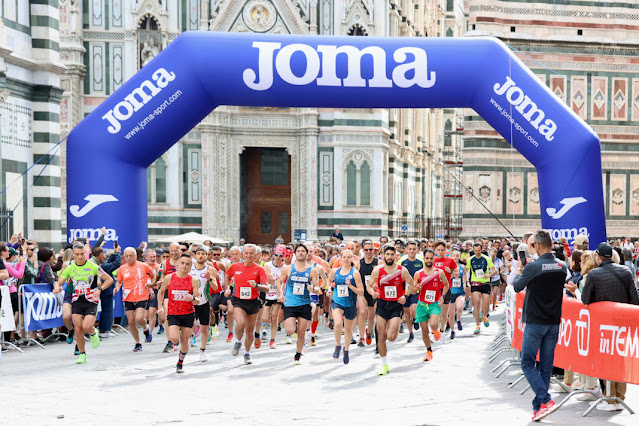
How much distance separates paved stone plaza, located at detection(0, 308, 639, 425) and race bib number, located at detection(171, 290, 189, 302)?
1.08 m

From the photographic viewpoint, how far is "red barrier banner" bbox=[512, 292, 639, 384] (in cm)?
923

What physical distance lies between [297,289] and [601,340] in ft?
19.3

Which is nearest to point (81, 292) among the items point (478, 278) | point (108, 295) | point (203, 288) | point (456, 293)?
point (203, 288)

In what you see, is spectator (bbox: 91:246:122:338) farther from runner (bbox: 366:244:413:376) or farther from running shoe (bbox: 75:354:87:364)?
runner (bbox: 366:244:413:376)

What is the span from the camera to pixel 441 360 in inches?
580

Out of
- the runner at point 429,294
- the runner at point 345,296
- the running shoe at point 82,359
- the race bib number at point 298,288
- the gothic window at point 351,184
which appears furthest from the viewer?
the gothic window at point 351,184

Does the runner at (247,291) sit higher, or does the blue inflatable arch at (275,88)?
the blue inflatable arch at (275,88)

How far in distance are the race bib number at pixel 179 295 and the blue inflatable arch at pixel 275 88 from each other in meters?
4.26

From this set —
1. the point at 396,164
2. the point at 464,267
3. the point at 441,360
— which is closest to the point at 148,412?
the point at 441,360

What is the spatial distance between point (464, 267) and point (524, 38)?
18.1 metres

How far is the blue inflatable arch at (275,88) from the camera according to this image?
665 inches

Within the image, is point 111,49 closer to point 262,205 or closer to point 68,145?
point 262,205

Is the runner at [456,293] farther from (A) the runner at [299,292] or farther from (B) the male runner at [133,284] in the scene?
(B) the male runner at [133,284]

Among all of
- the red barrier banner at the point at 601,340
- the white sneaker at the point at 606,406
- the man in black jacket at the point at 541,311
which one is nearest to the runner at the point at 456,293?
the red barrier banner at the point at 601,340
